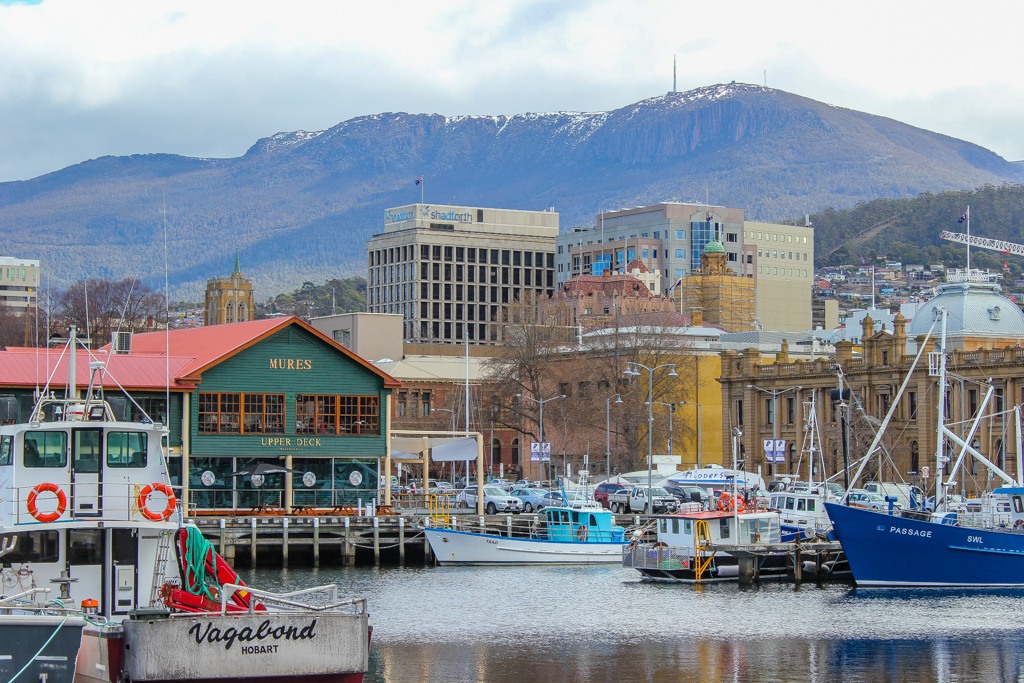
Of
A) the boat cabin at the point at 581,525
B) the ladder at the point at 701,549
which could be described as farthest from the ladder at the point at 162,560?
the boat cabin at the point at 581,525

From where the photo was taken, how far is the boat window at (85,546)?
122 feet

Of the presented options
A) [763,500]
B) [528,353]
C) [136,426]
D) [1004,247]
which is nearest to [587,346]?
[528,353]

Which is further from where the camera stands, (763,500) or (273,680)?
(763,500)

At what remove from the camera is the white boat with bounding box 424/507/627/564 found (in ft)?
247

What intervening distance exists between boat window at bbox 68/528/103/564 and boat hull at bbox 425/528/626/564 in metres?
38.4

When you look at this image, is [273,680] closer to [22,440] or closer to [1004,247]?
[22,440]

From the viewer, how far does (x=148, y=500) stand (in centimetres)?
3731

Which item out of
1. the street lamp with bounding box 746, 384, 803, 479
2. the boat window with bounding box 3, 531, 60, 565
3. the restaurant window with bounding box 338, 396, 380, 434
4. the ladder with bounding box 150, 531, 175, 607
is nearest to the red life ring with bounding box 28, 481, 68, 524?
the boat window with bounding box 3, 531, 60, 565

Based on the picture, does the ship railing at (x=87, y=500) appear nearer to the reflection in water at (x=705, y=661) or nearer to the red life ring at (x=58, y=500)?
the red life ring at (x=58, y=500)

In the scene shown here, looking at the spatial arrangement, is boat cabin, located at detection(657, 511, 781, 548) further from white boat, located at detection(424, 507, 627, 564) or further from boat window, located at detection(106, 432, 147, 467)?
boat window, located at detection(106, 432, 147, 467)

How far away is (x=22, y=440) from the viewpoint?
37.4 meters

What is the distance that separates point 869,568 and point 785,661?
19.6m

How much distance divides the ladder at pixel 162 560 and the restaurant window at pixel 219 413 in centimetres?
4211

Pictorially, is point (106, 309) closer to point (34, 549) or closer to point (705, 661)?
point (705, 661)
